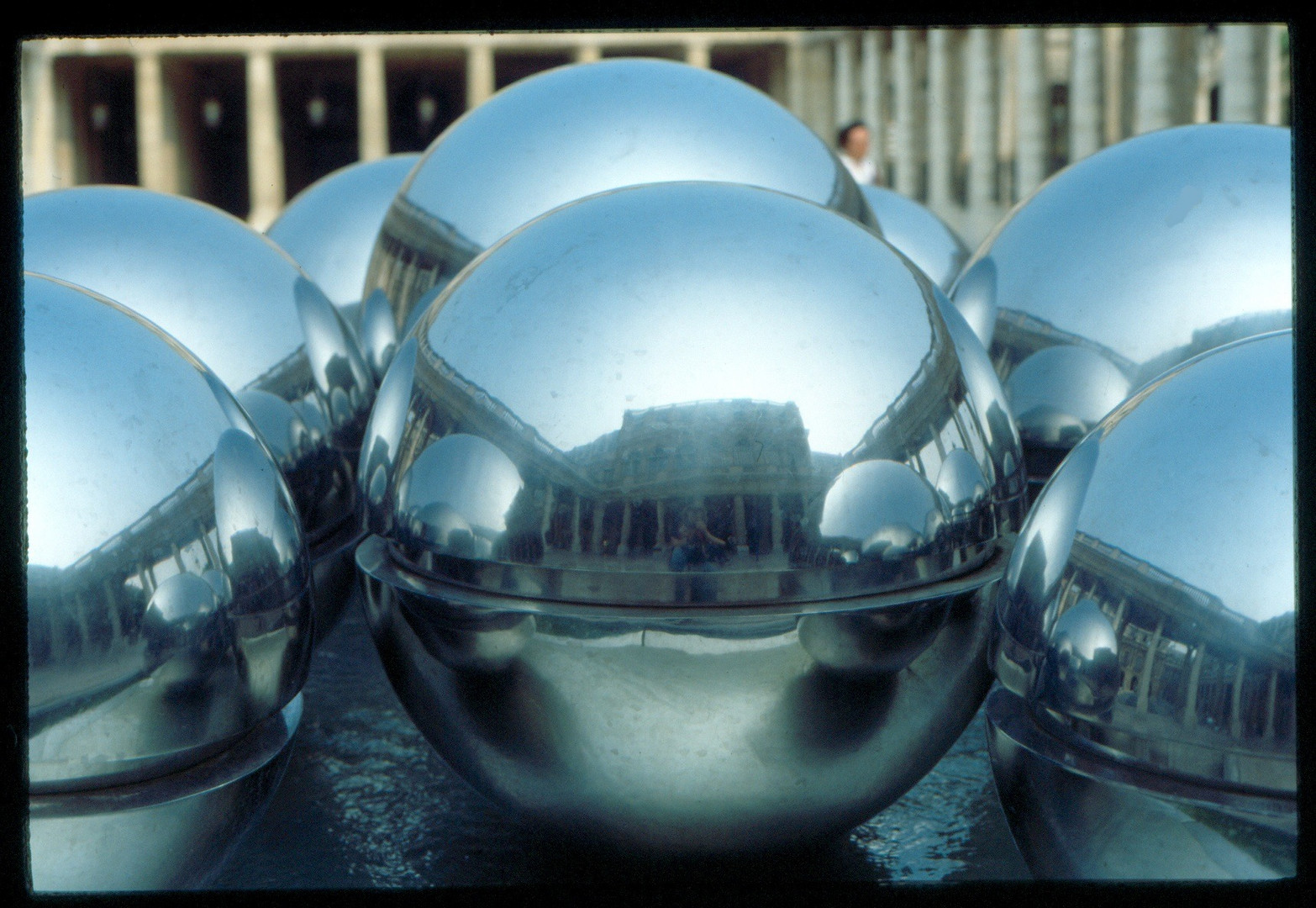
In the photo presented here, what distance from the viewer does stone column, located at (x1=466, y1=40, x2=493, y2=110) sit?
55.4 metres

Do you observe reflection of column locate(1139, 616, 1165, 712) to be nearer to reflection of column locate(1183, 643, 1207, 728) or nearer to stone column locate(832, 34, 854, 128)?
reflection of column locate(1183, 643, 1207, 728)

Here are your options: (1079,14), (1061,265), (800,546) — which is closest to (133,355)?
(800,546)

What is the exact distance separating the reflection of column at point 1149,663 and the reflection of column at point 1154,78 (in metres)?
26.6

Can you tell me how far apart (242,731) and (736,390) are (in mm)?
1047

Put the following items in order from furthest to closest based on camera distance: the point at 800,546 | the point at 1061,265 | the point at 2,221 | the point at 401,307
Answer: the point at 401,307, the point at 1061,265, the point at 800,546, the point at 2,221

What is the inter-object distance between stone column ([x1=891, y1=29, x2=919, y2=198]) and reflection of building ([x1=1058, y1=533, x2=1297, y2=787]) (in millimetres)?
39775

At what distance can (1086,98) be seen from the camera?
30719mm

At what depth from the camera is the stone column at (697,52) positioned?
4934 centimetres

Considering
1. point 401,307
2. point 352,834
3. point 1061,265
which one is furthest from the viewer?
point 401,307

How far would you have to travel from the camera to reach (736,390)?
7.69ft

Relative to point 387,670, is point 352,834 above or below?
below

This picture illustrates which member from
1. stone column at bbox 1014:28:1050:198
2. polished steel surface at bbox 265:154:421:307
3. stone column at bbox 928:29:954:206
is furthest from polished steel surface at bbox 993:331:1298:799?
stone column at bbox 928:29:954:206

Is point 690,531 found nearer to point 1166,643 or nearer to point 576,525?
point 576,525

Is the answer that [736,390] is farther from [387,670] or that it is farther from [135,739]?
[135,739]
